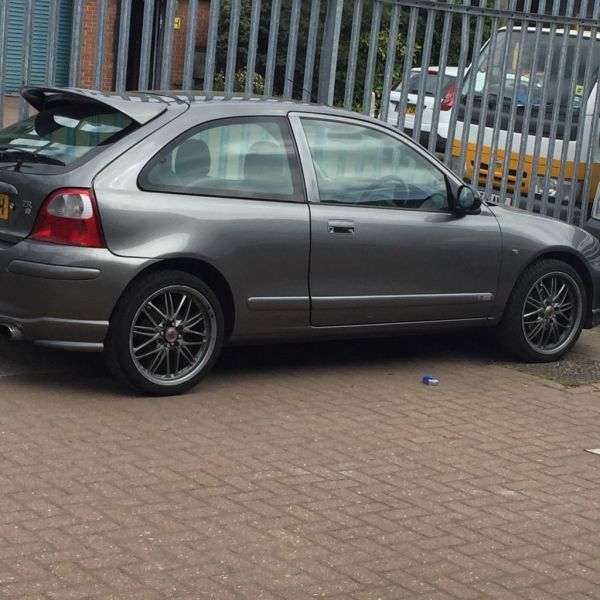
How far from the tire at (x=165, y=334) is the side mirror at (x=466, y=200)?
6.13 feet

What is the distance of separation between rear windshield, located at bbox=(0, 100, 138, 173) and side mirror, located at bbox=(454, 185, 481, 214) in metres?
2.19

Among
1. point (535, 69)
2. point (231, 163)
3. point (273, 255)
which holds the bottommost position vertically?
point (273, 255)

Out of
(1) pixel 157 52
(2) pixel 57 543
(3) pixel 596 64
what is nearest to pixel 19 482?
(2) pixel 57 543

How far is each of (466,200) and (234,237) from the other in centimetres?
173

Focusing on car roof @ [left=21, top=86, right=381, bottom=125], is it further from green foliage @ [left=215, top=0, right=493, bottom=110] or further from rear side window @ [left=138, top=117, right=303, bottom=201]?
green foliage @ [left=215, top=0, right=493, bottom=110]

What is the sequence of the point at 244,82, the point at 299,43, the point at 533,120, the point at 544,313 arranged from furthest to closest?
1. the point at 533,120
2. the point at 244,82
3. the point at 299,43
4. the point at 544,313

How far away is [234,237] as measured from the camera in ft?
24.6

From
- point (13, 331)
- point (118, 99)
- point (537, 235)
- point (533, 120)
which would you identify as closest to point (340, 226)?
point (118, 99)

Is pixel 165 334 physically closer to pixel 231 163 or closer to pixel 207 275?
pixel 207 275

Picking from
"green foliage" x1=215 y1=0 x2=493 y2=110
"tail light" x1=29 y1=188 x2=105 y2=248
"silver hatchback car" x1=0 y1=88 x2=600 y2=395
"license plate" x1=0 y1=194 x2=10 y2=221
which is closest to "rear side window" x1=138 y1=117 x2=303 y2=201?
"silver hatchback car" x1=0 y1=88 x2=600 y2=395

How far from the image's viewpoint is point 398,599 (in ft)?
15.8

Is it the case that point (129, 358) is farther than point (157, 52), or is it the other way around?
point (157, 52)

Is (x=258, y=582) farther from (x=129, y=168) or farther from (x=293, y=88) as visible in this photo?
(x=293, y=88)

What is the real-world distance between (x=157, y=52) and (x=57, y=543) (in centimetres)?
569
